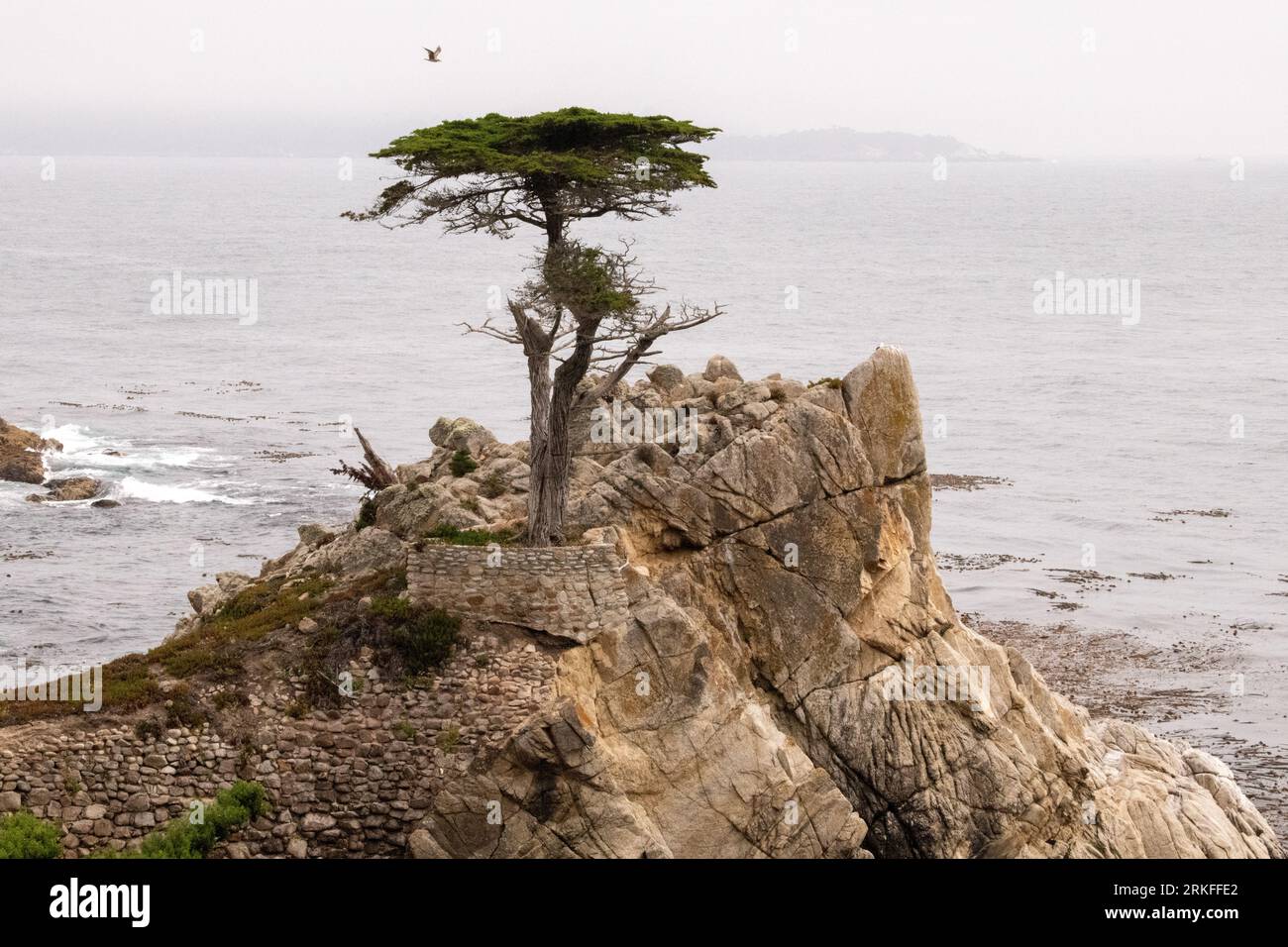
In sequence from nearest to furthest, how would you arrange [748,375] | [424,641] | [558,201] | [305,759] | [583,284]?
[305,759], [424,641], [583,284], [558,201], [748,375]

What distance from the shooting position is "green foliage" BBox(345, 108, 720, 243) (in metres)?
28.4

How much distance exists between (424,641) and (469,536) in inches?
113

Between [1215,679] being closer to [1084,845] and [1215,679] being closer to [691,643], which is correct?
[1084,845]

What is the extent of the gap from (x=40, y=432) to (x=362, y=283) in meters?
79.8

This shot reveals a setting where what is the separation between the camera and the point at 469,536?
2972 cm

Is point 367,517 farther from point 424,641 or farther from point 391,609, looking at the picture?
point 424,641

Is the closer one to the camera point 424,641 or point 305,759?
point 305,759

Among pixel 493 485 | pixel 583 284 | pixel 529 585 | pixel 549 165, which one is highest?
pixel 549 165

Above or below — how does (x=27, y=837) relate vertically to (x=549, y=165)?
below

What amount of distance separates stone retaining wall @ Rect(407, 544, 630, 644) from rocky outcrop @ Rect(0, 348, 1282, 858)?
4 cm

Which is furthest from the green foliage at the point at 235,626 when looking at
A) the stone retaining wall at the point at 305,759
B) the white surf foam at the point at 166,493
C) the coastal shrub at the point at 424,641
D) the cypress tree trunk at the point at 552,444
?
the white surf foam at the point at 166,493

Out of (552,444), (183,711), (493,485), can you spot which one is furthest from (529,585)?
(183,711)

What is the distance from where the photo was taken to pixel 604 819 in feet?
85.0

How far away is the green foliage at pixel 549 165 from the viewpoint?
1117 inches
